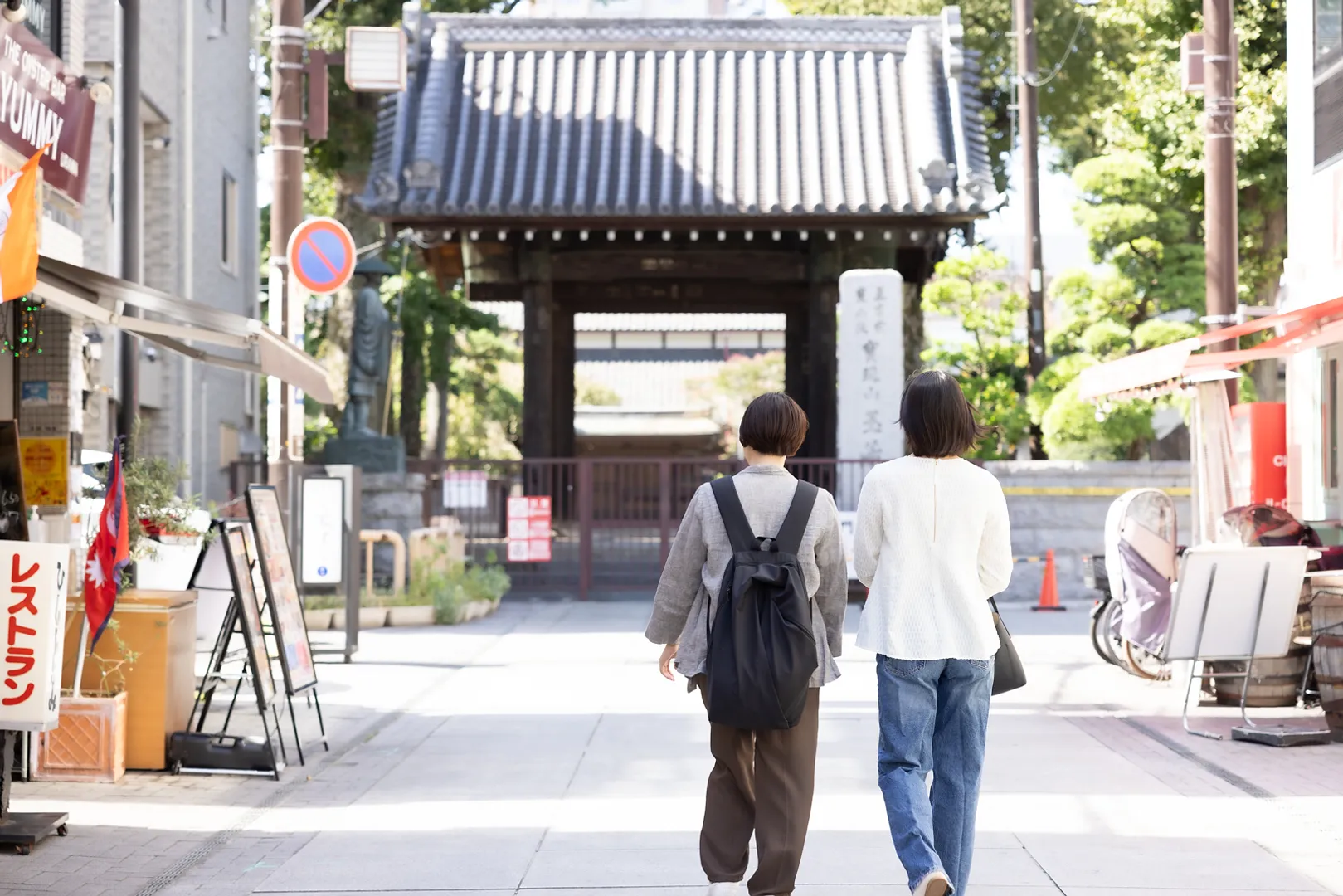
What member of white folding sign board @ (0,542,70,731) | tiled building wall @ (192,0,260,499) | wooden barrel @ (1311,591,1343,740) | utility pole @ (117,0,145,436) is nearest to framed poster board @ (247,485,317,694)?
white folding sign board @ (0,542,70,731)

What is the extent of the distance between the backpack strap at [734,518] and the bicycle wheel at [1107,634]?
732cm

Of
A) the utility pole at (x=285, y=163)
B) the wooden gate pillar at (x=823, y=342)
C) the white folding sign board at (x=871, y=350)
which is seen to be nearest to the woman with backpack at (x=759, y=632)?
the utility pole at (x=285, y=163)

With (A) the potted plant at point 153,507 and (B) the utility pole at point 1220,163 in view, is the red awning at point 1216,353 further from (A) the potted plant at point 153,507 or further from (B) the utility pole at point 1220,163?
(A) the potted plant at point 153,507

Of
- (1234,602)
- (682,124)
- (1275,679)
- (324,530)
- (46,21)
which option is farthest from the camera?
(682,124)

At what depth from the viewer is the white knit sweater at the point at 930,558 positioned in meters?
5.21

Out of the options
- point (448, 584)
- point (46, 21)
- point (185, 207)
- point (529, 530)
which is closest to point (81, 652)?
point (46, 21)

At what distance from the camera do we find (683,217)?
65.7 ft

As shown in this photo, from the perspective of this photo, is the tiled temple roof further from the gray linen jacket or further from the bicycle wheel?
the gray linen jacket

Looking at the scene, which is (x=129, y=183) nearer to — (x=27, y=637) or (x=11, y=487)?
(x=11, y=487)

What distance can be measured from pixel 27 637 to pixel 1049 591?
1364 centimetres

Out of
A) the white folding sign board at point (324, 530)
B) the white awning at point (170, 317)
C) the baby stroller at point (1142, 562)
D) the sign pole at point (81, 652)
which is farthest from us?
the white folding sign board at point (324, 530)

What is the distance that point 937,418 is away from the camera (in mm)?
5301

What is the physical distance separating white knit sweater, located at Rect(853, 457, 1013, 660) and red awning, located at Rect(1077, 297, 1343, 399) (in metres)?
6.09

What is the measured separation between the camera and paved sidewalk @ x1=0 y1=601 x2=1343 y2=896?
607 centimetres
